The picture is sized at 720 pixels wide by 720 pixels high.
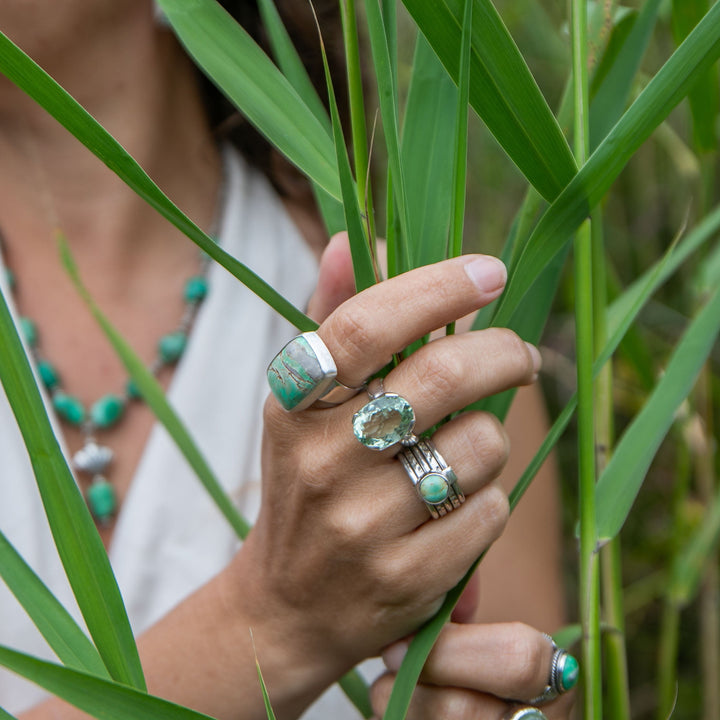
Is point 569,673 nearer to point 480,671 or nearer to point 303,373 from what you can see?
point 480,671

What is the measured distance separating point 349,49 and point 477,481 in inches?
7.3

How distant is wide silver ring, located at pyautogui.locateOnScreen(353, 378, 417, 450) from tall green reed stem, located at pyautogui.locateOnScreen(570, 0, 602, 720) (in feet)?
0.24

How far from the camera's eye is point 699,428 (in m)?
0.65

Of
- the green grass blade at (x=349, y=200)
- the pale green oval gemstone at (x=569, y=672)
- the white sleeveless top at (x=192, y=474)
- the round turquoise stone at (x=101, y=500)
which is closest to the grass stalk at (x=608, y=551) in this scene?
the pale green oval gemstone at (x=569, y=672)

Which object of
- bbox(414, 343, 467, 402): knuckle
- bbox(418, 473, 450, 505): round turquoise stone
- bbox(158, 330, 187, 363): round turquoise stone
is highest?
bbox(158, 330, 187, 363): round turquoise stone

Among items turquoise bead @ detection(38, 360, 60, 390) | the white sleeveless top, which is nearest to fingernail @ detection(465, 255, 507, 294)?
the white sleeveless top

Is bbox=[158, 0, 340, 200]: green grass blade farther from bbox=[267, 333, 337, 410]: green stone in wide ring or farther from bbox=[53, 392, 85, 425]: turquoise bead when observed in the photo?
bbox=[53, 392, 85, 425]: turquoise bead

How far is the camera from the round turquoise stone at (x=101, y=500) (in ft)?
2.31

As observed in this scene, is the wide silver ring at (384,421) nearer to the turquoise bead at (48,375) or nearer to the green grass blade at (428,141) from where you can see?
the green grass blade at (428,141)

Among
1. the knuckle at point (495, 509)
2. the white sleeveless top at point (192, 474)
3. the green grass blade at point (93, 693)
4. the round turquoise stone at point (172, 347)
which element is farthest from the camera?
the round turquoise stone at point (172, 347)

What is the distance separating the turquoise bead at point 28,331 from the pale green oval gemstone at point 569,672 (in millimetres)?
562

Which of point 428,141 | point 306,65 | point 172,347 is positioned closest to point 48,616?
point 428,141

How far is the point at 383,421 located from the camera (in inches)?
12.6

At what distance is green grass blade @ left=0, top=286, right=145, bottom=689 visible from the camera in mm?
284
